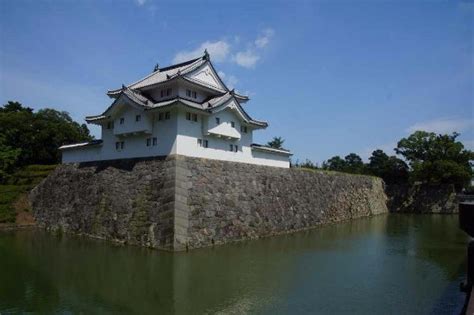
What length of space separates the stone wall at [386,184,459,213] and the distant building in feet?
56.5

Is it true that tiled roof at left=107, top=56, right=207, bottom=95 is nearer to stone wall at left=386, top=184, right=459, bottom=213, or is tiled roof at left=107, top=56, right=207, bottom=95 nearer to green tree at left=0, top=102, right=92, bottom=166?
green tree at left=0, top=102, right=92, bottom=166

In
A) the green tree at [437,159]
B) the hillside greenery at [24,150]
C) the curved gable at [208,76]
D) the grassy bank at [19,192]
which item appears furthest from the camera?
the green tree at [437,159]

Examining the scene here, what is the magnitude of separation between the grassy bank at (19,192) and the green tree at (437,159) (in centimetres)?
2498

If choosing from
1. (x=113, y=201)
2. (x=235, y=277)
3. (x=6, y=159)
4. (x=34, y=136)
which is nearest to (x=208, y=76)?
(x=113, y=201)

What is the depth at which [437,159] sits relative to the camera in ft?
97.0

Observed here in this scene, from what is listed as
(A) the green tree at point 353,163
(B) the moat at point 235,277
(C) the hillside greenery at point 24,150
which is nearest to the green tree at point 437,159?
(A) the green tree at point 353,163

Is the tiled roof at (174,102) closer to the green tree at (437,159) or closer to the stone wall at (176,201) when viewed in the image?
the stone wall at (176,201)

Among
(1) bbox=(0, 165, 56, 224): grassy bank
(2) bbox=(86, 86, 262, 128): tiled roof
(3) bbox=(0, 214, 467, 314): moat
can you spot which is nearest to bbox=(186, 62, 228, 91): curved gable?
(2) bbox=(86, 86, 262, 128): tiled roof

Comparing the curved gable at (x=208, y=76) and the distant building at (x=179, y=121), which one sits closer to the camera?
the distant building at (x=179, y=121)

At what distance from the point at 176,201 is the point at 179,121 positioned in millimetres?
3089

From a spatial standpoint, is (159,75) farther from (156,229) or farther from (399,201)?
(399,201)

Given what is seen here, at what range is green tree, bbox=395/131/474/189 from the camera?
28.4 metres

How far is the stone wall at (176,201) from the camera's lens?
13320 mm

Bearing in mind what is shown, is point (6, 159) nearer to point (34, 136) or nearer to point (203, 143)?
point (34, 136)
